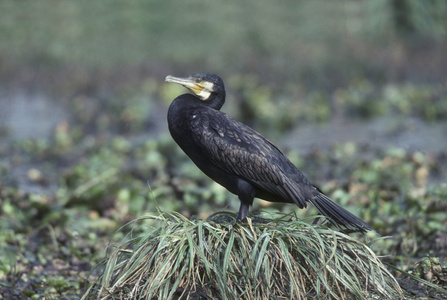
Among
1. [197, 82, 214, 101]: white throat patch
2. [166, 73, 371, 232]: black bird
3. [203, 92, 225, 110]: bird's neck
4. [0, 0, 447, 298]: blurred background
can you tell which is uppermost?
[197, 82, 214, 101]: white throat patch

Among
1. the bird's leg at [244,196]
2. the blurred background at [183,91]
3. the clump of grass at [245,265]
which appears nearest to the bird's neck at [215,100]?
the bird's leg at [244,196]

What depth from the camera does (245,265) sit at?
13.1 feet

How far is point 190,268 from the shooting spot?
3875 mm

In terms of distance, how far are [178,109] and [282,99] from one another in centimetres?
888

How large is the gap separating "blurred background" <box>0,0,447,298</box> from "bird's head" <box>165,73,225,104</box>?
0.79 metres

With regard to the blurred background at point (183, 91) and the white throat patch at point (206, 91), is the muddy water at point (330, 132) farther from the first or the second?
the white throat patch at point (206, 91)

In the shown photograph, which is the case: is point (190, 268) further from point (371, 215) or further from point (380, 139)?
point (380, 139)

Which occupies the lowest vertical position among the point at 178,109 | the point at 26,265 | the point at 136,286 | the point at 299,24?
the point at 299,24

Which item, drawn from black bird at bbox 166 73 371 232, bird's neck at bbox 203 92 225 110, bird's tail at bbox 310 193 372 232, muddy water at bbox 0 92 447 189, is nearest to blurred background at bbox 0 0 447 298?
muddy water at bbox 0 92 447 189

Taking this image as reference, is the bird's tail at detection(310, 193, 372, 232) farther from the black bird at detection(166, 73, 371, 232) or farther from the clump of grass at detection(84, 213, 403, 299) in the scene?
the clump of grass at detection(84, 213, 403, 299)

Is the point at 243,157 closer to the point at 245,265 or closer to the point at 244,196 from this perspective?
the point at 244,196

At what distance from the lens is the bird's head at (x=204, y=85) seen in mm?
4469

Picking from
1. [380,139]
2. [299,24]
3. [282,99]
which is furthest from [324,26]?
[380,139]

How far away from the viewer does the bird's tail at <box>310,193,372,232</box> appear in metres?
4.34
